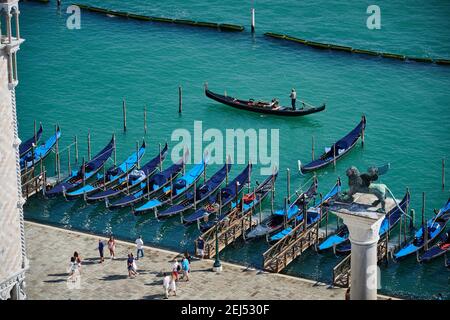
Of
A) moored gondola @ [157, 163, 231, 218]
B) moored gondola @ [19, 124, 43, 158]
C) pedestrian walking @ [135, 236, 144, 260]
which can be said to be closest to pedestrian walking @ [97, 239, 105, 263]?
pedestrian walking @ [135, 236, 144, 260]

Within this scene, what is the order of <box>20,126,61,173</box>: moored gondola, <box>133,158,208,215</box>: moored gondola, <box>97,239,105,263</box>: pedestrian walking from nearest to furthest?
<box>97,239,105,263</box>: pedestrian walking, <box>133,158,208,215</box>: moored gondola, <box>20,126,61,173</box>: moored gondola

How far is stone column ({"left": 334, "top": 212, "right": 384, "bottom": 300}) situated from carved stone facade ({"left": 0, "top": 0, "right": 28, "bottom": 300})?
45.5ft

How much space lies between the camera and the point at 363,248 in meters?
38.2

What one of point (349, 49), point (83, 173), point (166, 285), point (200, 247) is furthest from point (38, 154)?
point (349, 49)

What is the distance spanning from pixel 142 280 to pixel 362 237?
741 inches

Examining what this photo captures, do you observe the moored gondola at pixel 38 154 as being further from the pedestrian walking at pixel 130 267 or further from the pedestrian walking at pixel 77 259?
the pedestrian walking at pixel 130 267

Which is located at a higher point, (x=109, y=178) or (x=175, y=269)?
(x=109, y=178)

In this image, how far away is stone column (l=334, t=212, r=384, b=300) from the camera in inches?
1485

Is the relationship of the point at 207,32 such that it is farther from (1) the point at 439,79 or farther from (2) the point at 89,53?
(1) the point at 439,79

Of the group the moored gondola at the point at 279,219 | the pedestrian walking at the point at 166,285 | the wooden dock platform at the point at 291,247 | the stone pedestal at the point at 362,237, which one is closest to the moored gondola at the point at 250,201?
the moored gondola at the point at 279,219

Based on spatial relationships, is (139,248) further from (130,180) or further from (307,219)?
(130,180)

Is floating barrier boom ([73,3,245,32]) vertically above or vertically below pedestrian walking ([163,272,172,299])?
above

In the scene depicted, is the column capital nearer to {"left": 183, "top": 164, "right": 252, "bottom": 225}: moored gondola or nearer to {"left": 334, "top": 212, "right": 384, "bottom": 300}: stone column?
{"left": 334, "top": 212, "right": 384, "bottom": 300}: stone column

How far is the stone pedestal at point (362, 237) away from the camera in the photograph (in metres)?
37.8
